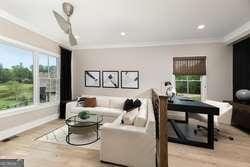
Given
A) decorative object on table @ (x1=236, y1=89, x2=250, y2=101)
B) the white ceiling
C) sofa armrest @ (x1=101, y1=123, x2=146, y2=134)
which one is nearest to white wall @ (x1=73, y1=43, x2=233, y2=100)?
the white ceiling

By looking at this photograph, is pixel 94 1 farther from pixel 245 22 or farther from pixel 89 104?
pixel 245 22

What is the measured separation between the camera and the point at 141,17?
3.22 metres

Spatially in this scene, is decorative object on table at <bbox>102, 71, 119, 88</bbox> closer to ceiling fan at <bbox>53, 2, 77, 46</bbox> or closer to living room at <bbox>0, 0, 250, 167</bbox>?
living room at <bbox>0, 0, 250, 167</bbox>

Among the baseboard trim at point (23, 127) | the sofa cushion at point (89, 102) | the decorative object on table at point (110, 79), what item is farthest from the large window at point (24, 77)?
the decorative object on table at point (110, 79)

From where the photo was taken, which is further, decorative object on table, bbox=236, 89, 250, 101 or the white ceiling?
decorative object on table, bbox=236, 89, 250, 101

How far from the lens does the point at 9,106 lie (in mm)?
3584

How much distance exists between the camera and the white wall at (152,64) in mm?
4637

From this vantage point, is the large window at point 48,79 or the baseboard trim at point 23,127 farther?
the large window at point 48,79

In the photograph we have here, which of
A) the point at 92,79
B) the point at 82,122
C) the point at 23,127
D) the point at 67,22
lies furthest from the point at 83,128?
the point at 92,79

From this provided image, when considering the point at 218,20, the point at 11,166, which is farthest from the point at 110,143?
the point at 218,20

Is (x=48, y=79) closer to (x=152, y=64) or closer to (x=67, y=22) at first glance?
(x=67, y=22)

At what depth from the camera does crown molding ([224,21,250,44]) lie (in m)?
3.48

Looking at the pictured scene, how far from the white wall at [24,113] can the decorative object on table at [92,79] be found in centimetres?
140

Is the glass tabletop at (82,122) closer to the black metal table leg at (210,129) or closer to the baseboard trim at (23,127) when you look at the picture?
the baseboard trim at (23,127)
